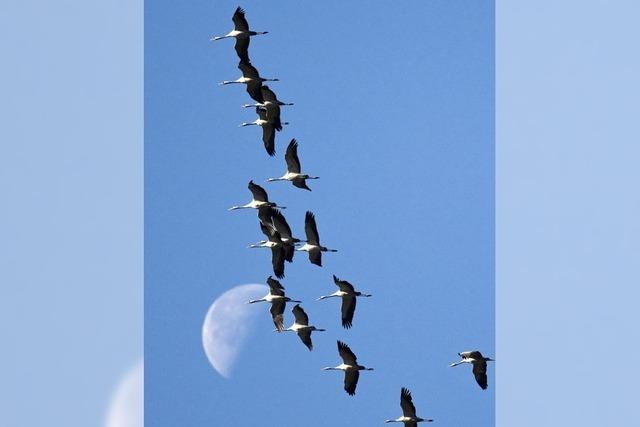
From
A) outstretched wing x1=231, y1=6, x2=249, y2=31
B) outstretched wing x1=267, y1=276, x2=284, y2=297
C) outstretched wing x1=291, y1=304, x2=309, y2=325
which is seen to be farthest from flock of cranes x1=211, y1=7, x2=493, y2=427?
outstretched wing x1=291, y1=304, x2=309, y2=325

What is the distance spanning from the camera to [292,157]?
36375 millimetres

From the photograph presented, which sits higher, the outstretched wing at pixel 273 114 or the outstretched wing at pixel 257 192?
the outstretched wing at pixel 273 114

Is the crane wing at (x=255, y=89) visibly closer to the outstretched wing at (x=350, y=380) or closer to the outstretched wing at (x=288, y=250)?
the outstretched wing at (x=288, y=250)

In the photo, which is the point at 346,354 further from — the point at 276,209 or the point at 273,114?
the point at 273,114

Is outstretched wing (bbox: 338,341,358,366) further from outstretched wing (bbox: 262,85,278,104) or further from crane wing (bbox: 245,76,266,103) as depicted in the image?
crane wing (bbox: 245,76,266,103)

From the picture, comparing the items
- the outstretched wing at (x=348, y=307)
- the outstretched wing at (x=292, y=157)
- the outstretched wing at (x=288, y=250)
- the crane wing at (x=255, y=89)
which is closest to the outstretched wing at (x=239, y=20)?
the crane wing at (x=255, y=89)

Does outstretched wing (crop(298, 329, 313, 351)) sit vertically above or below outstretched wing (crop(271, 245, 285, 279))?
below

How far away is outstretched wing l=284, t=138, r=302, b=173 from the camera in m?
36.2

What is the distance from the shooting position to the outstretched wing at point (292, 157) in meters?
36.2

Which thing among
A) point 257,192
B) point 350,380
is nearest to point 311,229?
point 257,192

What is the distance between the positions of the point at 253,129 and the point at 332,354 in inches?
447

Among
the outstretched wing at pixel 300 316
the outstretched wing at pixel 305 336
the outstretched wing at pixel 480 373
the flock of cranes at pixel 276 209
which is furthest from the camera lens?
the outstretched wing at pixel 300 316

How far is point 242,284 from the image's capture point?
5312 centimetres

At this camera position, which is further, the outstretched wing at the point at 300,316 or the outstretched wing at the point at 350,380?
the outstretched wing at the point at 300,316
